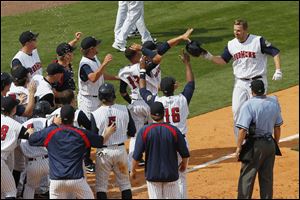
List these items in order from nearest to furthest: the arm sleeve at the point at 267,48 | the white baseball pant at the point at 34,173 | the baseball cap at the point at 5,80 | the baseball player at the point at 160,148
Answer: the baseball player at the point at 160,148 < the white baseball pant at the point at 34,173 < the baseball cap at the point at 5,80 < the arm sleeve at the point at 267,48

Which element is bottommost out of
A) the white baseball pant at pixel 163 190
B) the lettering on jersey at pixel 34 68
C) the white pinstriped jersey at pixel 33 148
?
the white baseball pant at pixel 163 190

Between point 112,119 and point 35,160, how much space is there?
116 centimetres

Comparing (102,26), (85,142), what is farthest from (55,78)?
(102,26)

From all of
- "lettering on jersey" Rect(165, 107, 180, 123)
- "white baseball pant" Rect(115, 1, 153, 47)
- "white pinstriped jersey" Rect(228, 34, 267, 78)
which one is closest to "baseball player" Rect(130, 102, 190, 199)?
"lettering on jersey" Rect(165, 107, 180, 123)

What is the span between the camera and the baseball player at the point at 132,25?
19516 millimetres

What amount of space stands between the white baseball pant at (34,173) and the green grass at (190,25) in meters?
5.68

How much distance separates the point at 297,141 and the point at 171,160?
14.9 ft

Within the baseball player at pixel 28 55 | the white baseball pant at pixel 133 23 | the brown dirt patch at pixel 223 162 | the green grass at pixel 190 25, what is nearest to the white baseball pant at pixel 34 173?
the brown dirt patch at pixel 223 162

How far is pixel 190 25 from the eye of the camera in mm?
21719

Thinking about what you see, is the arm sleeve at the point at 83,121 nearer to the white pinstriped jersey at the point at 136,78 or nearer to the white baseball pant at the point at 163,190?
the white baseball pant at the point at 163,190

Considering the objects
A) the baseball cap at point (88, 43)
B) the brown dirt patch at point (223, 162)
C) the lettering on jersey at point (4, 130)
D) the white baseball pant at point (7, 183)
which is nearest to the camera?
the lettering on jersey at point (4, 130)

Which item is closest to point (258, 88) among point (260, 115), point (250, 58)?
point (260, 115)

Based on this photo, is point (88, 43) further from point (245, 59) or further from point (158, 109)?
point (158, 109)

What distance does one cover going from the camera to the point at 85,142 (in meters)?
10.2
